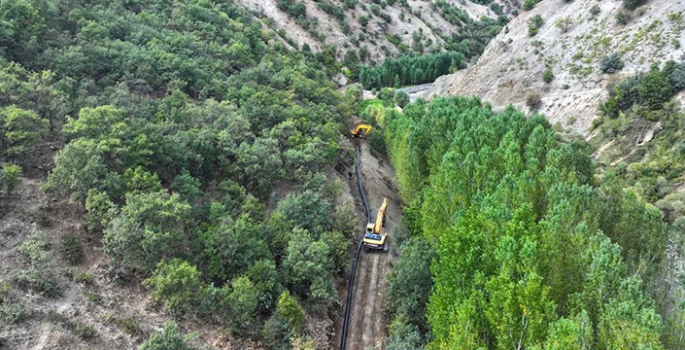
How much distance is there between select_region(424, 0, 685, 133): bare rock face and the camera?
73.8 meters

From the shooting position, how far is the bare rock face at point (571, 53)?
→ 73.8 metres

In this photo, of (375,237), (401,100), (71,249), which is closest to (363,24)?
(401,100)

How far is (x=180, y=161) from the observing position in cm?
3803

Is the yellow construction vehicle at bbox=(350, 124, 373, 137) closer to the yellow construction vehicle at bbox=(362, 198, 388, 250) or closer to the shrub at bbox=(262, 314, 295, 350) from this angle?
the yellow construction vehicle at bbox=(362, 198, 388, 250)

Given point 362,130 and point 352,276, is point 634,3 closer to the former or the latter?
point 362,130

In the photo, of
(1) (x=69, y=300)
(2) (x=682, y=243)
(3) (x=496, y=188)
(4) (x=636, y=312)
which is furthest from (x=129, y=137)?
(2) (x=682, y=243)

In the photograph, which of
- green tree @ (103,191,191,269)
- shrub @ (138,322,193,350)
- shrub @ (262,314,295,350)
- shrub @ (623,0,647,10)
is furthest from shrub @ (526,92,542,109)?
shrub @ (138,322,193,350)

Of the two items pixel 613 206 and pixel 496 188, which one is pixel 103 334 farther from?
pixel 613 206

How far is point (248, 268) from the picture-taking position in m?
31.3

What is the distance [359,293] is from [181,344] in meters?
16.7

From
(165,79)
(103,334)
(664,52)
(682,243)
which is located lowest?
(103,334)

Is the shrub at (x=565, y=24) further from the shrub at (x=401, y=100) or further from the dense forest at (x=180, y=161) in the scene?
the dense forest at (x=180, y=161)

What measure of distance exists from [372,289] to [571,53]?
221ft

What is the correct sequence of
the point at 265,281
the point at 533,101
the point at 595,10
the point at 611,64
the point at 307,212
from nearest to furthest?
1. the point at 265,281
2. the point at 307,212
3. the point at 611,64
4. the point at 533,101
5. the point at 595,10
